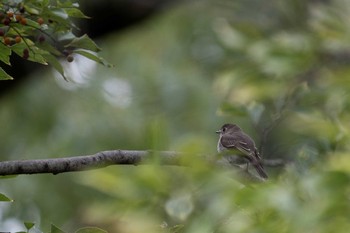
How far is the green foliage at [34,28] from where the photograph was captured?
2.98m

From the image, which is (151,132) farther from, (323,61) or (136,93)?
(136,93)

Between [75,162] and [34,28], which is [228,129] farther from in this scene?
[34,28]

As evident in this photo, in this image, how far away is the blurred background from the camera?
2.94 meters

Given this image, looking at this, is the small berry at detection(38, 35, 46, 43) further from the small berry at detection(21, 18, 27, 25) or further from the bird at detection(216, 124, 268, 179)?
the bird at detection(216, 124, 268, 179)

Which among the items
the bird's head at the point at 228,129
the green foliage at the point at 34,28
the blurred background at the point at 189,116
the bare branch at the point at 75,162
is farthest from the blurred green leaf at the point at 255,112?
the bird's head at the point at 228,129

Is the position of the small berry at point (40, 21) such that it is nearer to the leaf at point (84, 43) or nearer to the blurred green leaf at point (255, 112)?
the leaf at point (84, 43)

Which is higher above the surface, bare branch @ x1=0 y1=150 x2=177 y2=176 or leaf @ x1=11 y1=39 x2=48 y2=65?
leaf @ x1=11 y1=39 x2=48 y2=65

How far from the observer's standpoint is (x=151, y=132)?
Answer: 9.65 feet

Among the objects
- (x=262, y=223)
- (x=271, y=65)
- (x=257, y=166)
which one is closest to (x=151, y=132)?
(x=262, y=223)

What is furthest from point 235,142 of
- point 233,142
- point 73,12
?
point 73,12

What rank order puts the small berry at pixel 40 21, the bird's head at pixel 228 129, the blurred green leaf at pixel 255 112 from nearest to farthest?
the small berry at pixel 40 21 < the blurred green leaf at pixel 255 112 < the bird's head at pixel 228 129

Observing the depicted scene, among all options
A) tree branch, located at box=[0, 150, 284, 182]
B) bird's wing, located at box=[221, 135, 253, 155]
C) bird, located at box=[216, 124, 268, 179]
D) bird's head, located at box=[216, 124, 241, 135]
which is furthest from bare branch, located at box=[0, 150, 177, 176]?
bird's head, located at box=[216, 124, 241, 135]

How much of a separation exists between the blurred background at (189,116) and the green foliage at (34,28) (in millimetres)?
→ 395

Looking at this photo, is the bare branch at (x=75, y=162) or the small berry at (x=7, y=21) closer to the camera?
the small berry at (x=7, y=21)
